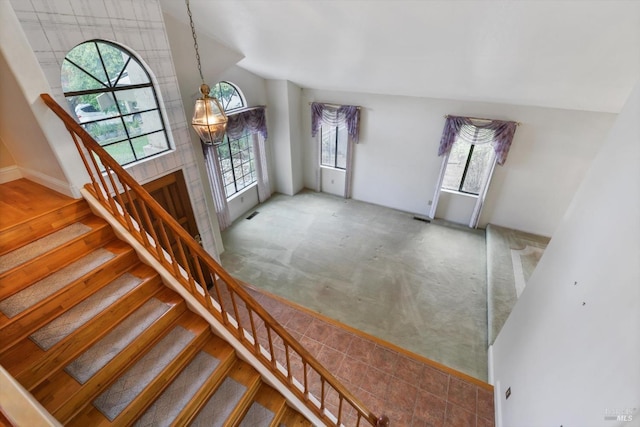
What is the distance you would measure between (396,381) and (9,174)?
4670mm

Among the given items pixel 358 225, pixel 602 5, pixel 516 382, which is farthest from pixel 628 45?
pixel 358 225

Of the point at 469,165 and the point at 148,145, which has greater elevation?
the point at 148,145

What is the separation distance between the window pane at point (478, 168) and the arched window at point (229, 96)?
517 cm

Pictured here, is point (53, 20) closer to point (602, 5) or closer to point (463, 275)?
point (602, 5)

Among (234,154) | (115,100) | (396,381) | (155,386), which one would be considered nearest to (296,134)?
(234,154)

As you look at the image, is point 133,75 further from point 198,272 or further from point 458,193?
point 458,193

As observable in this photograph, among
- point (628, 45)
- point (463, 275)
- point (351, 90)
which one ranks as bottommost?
point (463, 275)

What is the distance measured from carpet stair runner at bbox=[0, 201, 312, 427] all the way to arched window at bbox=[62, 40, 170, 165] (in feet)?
4.47

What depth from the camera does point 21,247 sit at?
2043mm

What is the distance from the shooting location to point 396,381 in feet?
11.2

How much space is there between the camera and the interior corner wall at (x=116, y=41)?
235cm

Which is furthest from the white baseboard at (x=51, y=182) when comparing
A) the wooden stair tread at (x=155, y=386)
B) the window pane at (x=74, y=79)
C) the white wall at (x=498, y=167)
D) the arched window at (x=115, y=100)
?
the white wall at (x=498, y=167)

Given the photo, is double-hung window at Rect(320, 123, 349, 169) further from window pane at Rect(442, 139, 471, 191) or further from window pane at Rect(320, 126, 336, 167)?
window pane at Rect(442, 139, 471, 191)

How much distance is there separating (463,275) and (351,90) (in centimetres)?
446
